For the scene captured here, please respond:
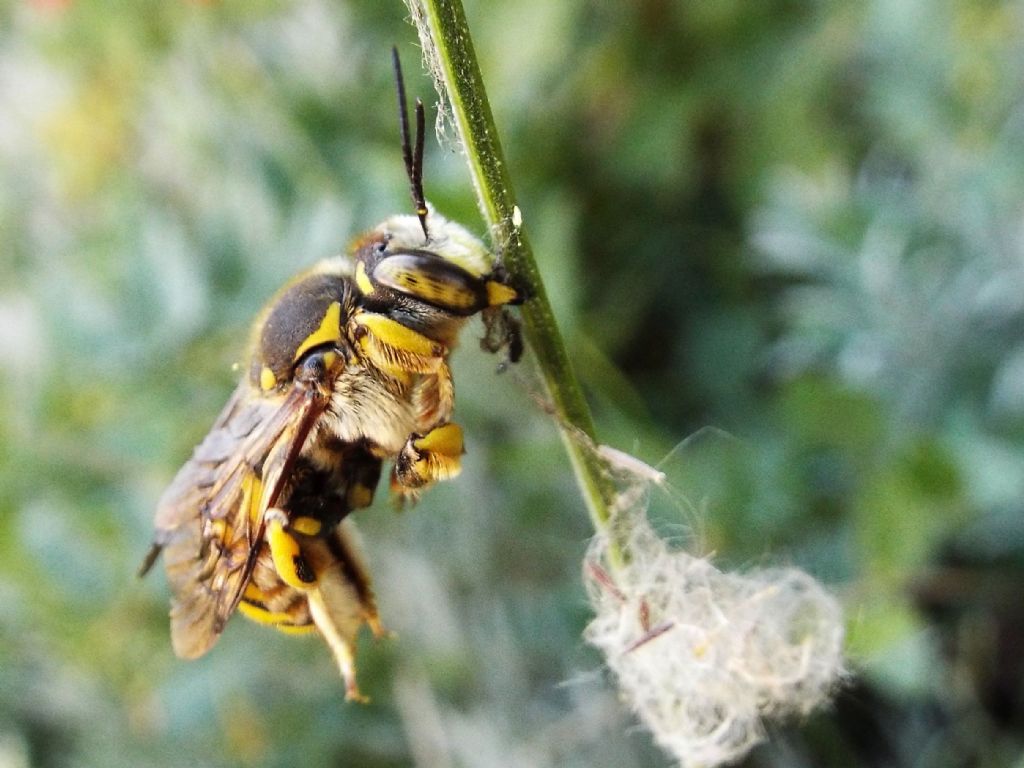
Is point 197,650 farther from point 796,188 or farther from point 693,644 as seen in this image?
point 796,188

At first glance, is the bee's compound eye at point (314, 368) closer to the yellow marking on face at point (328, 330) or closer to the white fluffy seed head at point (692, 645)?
the yellow marking on face at point (328, 330)

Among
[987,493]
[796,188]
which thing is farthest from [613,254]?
[987,493]

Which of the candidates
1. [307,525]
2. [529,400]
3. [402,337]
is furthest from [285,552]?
[529,400]

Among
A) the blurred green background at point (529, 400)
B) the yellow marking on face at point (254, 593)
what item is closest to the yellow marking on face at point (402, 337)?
the yellow marking on face at point (254, 593)

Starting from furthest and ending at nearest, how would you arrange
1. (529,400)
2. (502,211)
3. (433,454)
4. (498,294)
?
(529,400)
(433,454)
(498,294)
(502,211)

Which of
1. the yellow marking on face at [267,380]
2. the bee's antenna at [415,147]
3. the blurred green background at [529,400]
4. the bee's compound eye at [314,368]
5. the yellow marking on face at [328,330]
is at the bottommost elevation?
the blurred green background at [529,400]

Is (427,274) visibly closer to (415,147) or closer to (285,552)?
(415,147)
